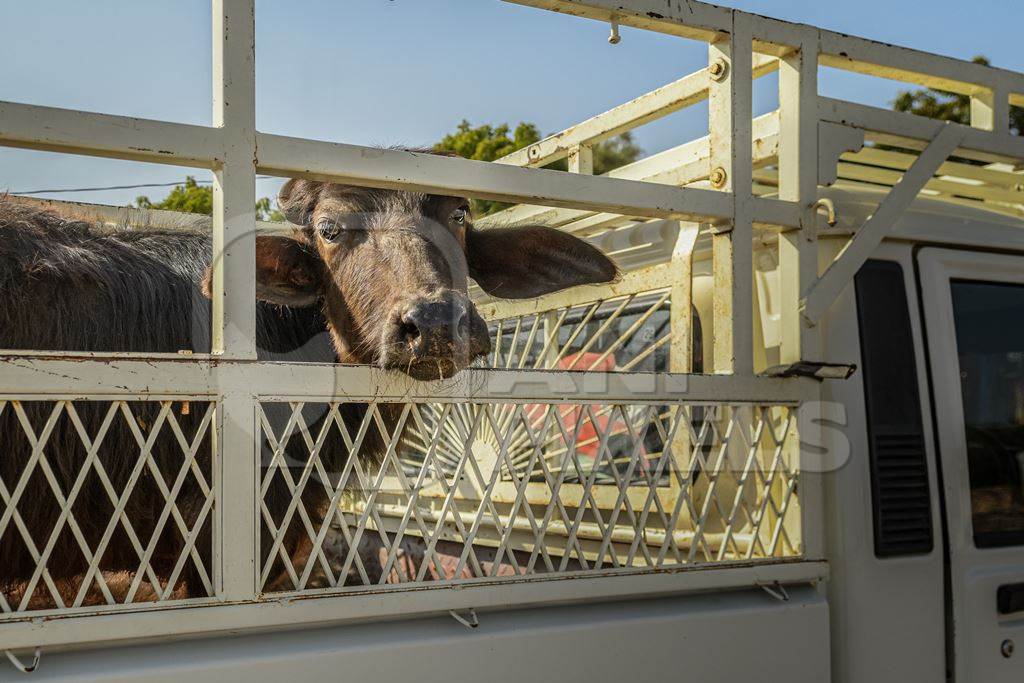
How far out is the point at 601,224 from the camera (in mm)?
4113

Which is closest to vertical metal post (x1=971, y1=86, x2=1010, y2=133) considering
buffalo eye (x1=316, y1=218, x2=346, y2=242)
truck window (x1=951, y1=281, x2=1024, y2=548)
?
truck window (x1=951, y1=281, x2=1024, y2=548)

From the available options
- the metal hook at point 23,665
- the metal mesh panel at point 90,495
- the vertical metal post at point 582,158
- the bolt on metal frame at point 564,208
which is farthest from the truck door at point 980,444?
the metal hook at point 23,665

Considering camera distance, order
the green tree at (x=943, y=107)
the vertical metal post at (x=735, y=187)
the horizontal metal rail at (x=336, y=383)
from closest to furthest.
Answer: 1. the horizontal metal rail at (x=336, y=383)
2. the vertical metal post at (x=735, y=187)
3. the green tree at (x=943, y=107)

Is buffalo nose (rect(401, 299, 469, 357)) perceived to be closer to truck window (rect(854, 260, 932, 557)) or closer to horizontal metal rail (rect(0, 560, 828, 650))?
horizontal metal rail (rect(0, 560, 828, 650))

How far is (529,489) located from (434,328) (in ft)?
4.60

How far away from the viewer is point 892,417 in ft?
9.66

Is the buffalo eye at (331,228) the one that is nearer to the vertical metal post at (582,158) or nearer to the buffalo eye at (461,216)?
the buffalo eye at (461,216)

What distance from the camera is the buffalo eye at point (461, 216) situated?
338 centimetres

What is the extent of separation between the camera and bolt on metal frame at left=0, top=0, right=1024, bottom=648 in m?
2.01

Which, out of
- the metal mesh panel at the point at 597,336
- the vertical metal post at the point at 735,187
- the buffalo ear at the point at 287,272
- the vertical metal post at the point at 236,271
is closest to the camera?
the vertical metal post at the point at 236,271

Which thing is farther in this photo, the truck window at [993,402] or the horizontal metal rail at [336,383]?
the truck window at [993,402]

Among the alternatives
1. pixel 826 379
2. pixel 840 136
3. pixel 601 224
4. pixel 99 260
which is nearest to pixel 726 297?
pixel 826 379

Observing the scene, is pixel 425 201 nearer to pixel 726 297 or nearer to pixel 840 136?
pixel 726 297

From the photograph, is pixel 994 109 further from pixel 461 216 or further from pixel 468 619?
pixel 468 619
